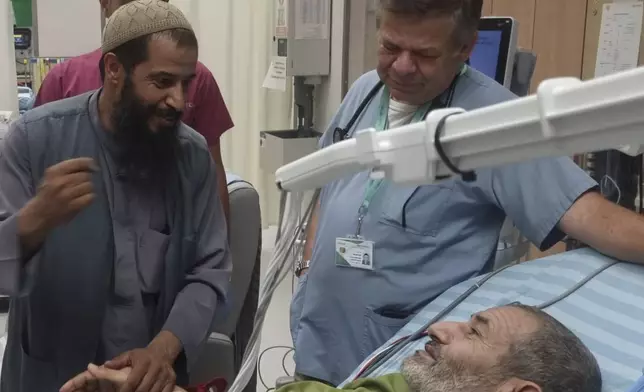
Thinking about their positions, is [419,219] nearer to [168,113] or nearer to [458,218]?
[458,218]

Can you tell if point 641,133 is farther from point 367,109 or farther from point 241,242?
point 241,242

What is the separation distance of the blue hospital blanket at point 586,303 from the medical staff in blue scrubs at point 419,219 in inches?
2.0

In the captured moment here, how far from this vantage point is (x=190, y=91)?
214cm

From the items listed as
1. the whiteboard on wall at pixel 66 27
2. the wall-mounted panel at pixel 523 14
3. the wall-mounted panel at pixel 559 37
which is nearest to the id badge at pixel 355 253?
the wall-mounted panel at pixel 559 37

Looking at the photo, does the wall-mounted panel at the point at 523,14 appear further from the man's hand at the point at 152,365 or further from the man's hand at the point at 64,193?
the man's hand at the point at 64,193

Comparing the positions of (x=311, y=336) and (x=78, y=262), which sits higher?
(x=78, y=262)

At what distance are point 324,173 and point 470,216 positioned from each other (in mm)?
711

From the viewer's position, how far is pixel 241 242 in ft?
6.99

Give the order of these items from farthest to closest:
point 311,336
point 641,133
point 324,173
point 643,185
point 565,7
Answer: point 565,7 → point 643,185 → point 311,336 → point 324,173 → point 641,133

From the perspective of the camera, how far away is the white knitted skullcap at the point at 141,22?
1490 millimetres

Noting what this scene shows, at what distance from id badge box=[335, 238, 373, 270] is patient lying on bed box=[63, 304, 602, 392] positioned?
Answer: 20cm

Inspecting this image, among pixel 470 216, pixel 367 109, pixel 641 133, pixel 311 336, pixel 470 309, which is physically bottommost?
pixel 311 336

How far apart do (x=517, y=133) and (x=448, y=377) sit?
0.79 meters

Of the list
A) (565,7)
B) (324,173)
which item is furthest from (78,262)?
(565,7)
